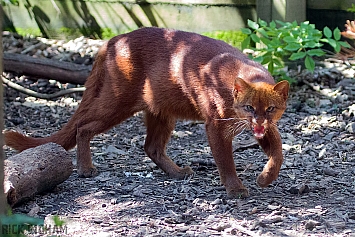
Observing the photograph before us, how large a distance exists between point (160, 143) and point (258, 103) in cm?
127

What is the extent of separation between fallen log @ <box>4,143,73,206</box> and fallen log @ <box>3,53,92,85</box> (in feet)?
9.70

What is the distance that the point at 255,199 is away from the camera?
452 cm

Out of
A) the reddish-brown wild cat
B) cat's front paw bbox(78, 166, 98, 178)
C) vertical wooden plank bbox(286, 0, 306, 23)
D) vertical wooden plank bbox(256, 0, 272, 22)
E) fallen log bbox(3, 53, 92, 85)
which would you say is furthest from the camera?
vertical wooden plank bbox(256, 0, 272, 22)

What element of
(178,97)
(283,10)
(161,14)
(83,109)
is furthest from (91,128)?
(161,14)

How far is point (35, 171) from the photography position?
4359 mm

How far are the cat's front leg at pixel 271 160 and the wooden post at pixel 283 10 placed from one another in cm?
347

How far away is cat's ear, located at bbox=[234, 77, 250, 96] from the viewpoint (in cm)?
435

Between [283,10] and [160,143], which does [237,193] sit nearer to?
[160,143]

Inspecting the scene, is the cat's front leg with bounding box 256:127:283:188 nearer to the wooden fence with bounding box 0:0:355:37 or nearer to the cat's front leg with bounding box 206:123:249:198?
the cat's front leg with bounding box 206:123:249:198

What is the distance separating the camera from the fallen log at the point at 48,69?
296 inches

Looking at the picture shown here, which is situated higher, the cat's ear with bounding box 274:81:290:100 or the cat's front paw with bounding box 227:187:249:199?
the cat's ear with bounding box 274:81:290:100

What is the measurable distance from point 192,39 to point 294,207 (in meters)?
1.64

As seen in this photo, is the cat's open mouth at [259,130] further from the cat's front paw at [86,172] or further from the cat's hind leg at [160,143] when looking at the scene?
the cat's front paw at [86,172]

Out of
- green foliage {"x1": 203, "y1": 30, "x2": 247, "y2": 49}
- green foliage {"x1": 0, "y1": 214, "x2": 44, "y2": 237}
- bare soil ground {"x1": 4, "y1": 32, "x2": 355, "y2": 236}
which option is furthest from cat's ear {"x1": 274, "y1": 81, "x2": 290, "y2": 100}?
green foliage {"x1": 203, "y1": 30, "x2": 247, "y2": 49}
